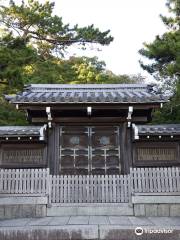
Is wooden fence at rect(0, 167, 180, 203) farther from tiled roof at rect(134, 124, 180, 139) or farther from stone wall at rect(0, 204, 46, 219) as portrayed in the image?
tiled roof at rect(134, 124, 180, 139)

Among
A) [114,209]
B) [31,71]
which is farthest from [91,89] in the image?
[31,71]

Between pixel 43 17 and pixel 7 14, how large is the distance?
292 cm

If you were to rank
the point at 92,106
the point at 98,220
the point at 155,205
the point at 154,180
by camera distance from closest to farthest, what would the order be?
the point at 98,220 → the point at 155,205 → the point at 154,180 → the point at 92,106

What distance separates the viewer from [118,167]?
12.3 meters

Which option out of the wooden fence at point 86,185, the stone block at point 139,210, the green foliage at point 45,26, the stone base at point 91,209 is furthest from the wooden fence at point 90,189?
the green foliage at point 45,26

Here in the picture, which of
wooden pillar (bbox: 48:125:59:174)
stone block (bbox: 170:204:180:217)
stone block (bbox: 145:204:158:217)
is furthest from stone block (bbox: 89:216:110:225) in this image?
wooden pillar (bbox: 48:125:59:174)

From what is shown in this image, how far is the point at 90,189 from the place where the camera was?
10805mm

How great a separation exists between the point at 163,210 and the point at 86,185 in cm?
270

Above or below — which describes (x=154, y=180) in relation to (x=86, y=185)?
above

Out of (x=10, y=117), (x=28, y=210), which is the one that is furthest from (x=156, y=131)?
(x=10, y=117)

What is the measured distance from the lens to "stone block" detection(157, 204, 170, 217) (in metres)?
10.5

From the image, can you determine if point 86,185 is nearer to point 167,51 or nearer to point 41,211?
point 41,211

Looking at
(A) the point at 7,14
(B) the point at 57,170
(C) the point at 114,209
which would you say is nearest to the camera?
(C) the point at 114,209

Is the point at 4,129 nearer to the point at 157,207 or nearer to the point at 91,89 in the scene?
the point at 91,89
